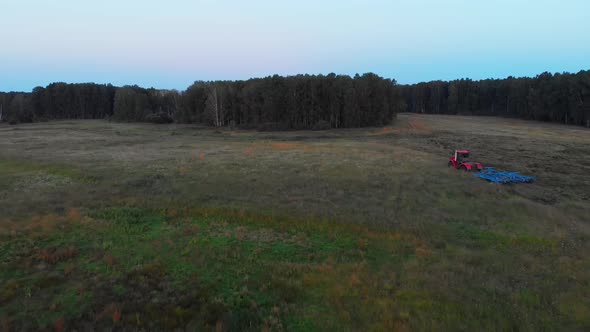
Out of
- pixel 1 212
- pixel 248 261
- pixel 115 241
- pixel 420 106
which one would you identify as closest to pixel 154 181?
pixel 1 212

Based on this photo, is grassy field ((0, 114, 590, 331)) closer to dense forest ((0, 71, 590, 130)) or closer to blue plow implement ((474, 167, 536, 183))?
blue plow implement ((474, 167, 536, 183))

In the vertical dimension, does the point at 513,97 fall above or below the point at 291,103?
above

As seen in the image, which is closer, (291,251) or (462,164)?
(291,251)

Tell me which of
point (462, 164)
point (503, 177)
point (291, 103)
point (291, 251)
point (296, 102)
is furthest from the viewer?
point (291, 103)

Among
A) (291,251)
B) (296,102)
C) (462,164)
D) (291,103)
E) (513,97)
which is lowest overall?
(291,251)

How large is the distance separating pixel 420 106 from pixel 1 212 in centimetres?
11458

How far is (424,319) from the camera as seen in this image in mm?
7902

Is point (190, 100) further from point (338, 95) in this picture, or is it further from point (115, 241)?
point (115, 241)

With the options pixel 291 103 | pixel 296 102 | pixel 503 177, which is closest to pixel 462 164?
pixel 503 177

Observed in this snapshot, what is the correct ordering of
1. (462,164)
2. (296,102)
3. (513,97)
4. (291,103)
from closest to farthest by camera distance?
(462,164) → (296,102) → (291,103) → (513,97)

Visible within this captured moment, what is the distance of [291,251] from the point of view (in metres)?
12.0

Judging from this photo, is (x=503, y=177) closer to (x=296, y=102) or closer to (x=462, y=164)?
(x=462, y=164)

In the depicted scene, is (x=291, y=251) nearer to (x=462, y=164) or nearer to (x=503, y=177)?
(x=503, y=177)

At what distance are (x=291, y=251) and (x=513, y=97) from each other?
93.8m
